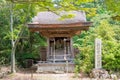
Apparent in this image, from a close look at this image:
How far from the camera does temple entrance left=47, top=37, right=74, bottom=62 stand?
15.4 meters

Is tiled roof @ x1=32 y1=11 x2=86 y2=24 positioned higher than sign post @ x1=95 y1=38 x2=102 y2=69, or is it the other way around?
tiled roof @ x1=32 y1=11 x2=86 y2=24

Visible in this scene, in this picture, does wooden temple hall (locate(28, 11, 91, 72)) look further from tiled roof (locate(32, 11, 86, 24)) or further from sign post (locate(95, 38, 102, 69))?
sign post (locate(95, 38, 102, 69))

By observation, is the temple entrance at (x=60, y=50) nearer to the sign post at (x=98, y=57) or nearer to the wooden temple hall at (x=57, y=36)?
the wooden temple hall at (x=57, y=36)

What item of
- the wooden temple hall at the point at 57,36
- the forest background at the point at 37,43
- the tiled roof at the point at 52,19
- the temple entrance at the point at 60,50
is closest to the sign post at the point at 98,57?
the forest background at the point at 37,43

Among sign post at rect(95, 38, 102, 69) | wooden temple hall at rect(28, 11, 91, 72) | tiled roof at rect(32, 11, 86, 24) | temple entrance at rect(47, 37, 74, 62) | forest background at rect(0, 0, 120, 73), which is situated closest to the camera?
sign post at rect(95, 38, 102, 69)

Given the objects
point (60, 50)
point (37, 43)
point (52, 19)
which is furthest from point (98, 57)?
point (37, 43)

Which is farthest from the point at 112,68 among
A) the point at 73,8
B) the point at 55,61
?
the point at 73,8

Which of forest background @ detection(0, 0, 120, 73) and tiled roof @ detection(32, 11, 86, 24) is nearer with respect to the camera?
forest background @ detection(0, 0, 120, 73)

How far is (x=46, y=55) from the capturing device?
52.5ft

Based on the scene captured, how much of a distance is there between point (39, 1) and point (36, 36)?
1517cm

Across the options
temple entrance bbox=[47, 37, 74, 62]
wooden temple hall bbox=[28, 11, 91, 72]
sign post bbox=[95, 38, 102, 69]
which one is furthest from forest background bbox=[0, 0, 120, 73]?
temple entrance bbox=[47, 37, 74, 62]

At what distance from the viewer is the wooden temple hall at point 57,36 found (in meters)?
14.4

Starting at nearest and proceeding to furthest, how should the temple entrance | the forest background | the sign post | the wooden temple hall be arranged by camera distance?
the sign post
the forest background
the wooden temple hall
the temple entrance

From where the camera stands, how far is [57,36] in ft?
51.7
